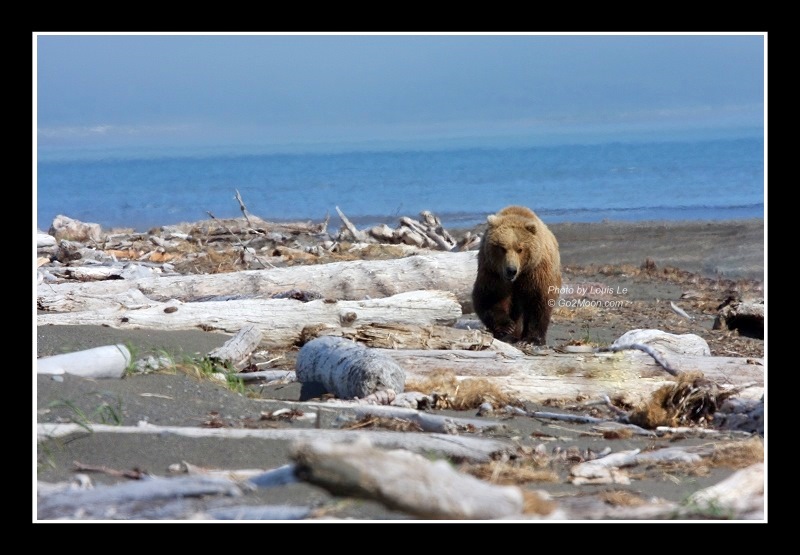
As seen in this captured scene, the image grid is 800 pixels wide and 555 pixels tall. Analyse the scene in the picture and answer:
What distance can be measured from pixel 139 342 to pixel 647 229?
34.4 ft

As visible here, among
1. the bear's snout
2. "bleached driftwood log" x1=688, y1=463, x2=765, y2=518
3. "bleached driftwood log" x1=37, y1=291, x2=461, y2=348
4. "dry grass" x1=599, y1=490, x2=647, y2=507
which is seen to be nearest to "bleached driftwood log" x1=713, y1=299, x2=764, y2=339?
the bear's snout

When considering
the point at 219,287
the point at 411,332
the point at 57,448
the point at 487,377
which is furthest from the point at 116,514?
the point at 219,287

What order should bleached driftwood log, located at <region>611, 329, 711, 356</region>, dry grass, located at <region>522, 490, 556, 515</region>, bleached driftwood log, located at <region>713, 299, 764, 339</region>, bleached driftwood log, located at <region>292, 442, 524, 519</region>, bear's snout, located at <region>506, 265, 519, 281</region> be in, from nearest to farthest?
bleached driftwood log, located at <region>292, 442, 524, 519</region> < dry grass, located at <region>522, 490, 556, 515</region> < bleached driftwood log, located at <region>611, 329, 711, 356</region> < bear's snout, located at <region>506, 265, 519, 281</region> < bleached driftwood log, located at <region>713, 299, 764, 339</region>

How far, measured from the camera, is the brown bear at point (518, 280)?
771 centimetres


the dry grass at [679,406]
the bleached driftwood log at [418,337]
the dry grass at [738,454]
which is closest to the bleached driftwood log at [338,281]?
the bleached driftwood log at [418,337]

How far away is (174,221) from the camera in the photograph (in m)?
16.7

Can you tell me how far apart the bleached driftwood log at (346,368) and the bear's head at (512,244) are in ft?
5.87

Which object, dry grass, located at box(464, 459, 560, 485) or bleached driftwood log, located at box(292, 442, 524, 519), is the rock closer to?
dry grass, located at box(464, 459, 560, 485)

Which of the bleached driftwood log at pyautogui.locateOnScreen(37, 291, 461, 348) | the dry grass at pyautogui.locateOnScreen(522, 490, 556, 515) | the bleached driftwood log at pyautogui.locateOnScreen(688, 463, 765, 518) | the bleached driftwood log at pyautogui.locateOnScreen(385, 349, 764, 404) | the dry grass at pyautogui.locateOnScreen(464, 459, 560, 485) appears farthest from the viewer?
the bleached driftwood log at pyautogui.locateOnScreen(37, 291, 461, 348)

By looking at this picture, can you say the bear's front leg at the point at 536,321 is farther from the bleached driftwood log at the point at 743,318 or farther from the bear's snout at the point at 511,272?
the bleached driftwood log at the point at 743,318

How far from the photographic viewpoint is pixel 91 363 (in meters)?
5.44

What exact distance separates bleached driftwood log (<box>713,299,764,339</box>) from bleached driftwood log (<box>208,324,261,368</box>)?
413 centimetres

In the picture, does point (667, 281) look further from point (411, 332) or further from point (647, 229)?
point (411, 332)

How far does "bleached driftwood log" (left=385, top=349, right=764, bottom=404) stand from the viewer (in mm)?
6047
